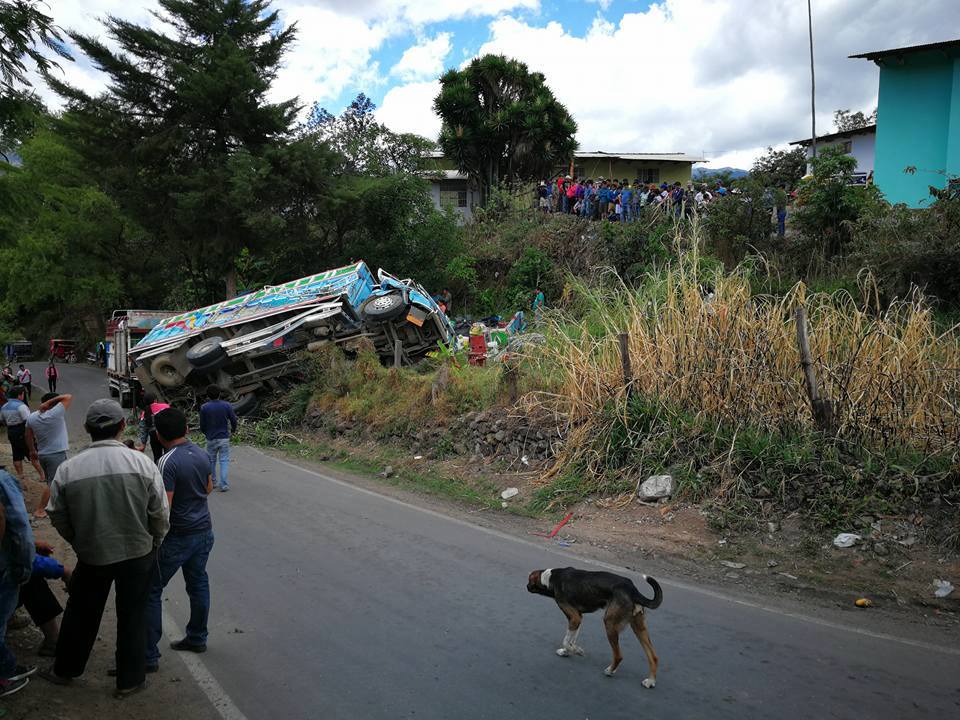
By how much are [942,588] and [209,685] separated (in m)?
5.85

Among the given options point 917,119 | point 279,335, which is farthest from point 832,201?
point 279,335

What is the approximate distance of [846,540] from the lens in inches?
272

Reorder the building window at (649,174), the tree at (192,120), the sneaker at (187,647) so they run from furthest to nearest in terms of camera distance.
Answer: the building window at (649,174) < the tree at (192,120) < the sneaker at (187,647)

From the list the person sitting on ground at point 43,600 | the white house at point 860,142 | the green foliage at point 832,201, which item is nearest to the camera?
the person sitting on ground at point 43,600

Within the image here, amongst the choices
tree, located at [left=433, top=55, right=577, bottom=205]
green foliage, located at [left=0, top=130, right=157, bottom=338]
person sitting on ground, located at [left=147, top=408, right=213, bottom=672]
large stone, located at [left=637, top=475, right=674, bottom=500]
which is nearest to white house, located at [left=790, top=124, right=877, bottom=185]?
tree, located at [left=433, top=55, right=577, bottom=205]

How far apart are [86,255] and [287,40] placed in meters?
20.0

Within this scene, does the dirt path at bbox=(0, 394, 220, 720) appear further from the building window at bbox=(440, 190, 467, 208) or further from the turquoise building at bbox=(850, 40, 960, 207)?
the building window at bbox=(440, 190, 467, 208)

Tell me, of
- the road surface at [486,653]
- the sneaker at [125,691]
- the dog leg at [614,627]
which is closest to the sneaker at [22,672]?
the sneaker at [125,691]

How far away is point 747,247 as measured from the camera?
55.8 feet

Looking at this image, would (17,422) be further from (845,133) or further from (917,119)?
(845,133)

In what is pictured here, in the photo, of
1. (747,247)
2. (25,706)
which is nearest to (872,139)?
(747,247)

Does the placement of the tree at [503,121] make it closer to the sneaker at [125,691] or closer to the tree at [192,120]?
the tree at [192,120]

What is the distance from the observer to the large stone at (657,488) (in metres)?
8.37

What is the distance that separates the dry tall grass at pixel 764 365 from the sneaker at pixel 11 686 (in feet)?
Result: 22.1
